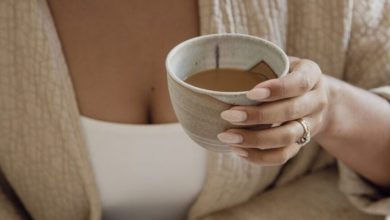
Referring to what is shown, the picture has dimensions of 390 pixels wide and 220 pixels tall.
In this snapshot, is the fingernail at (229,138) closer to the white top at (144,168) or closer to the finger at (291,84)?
the finger at (291,84)

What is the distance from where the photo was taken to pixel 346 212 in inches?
33.0

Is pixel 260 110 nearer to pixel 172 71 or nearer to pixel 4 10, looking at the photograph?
pixel 172 71

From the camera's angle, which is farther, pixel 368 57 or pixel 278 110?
pixel 368 57

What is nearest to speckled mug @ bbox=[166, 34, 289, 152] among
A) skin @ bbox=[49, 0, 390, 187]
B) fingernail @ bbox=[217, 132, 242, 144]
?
fingernail @ bbox=[217, 132, 242, 144]

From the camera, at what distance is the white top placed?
2.58 feet

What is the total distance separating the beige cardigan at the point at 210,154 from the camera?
2.44 feet

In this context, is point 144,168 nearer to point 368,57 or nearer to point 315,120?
point 315,120

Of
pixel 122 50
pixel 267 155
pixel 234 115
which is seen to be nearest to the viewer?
pixel 234 115

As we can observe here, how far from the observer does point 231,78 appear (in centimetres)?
55

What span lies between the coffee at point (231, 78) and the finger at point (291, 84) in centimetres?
2

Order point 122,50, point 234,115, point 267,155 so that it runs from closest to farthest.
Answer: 1. point 234,115
2. point 267,155
3. point 122,50

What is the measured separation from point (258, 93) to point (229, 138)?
6 centimetres

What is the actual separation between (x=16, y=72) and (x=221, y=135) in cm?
40

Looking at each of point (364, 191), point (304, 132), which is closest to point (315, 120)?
point (304, 132)
